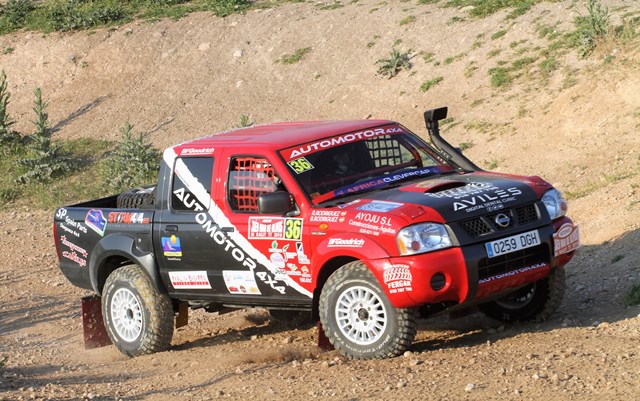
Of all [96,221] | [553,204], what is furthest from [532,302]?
[96,221]

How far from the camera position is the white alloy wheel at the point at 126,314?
953 centimetres

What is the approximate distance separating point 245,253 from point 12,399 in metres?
Answer: 2.05

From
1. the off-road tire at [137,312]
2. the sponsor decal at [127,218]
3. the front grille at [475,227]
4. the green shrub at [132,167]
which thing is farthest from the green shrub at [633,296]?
the green shrub at [132,167]

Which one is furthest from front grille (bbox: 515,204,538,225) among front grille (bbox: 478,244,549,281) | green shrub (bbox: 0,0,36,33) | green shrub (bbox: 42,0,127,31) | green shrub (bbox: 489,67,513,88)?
green shrub (bbox: 0,0,36,33)

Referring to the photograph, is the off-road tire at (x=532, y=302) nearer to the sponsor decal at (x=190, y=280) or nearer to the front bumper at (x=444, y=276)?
the front bumper at (x=444, y=276)

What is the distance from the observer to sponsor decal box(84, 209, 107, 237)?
9.72 metres

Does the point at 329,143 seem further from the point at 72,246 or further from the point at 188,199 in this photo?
the point at 72,246

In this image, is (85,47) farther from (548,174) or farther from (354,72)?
(548,174)

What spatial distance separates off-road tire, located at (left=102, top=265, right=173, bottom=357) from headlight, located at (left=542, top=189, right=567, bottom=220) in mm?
3235

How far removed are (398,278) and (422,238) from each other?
1.04ft

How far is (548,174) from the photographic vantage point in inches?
620

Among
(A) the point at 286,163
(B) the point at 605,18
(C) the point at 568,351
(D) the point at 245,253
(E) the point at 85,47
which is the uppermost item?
(E) the point at 85,47

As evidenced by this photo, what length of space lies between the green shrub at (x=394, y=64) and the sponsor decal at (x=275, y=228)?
13780 mm

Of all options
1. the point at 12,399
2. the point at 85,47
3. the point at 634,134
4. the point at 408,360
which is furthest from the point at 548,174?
the point at 85,47
